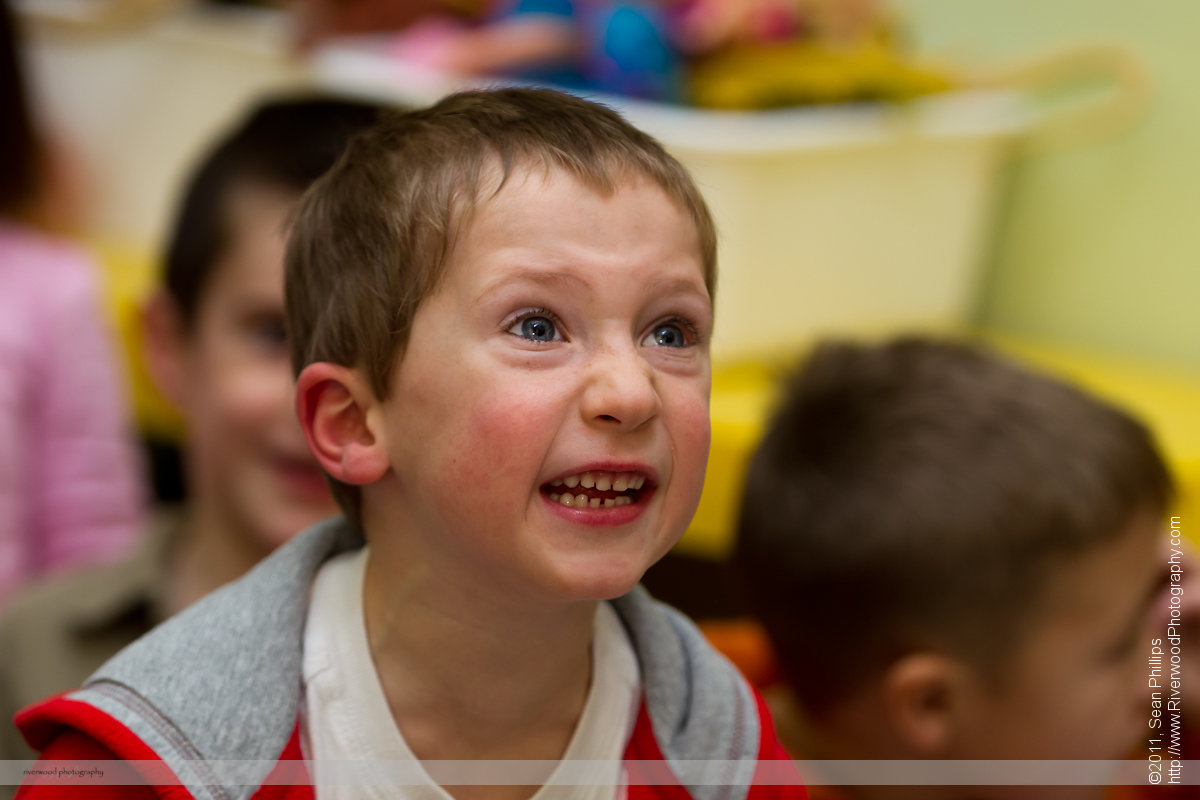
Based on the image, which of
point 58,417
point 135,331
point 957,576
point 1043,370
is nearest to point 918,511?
point 957,576

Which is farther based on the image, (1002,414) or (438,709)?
(1002,414)

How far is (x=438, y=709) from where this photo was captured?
1.33 ft

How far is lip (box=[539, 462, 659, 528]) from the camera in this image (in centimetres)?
35

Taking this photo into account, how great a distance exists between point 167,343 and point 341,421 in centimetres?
55

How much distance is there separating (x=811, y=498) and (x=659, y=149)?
1.19ft

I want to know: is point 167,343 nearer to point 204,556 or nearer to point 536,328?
point 204,556

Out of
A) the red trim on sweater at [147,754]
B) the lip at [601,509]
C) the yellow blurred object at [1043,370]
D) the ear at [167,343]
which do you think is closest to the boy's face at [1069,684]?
the yellow blurred object at [1043,370]

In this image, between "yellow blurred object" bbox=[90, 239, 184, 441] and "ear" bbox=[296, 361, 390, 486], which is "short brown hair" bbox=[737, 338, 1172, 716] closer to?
"ear" bbox=[296, 361, 390, 486]

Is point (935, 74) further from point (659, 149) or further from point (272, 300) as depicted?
point (659, 149)

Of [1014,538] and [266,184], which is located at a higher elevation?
[266,184]

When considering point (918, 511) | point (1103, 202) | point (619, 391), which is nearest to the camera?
point (619, 391)

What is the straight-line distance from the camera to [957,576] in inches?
27.6

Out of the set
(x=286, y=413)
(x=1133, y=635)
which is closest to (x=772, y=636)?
(x=1133, y=635)

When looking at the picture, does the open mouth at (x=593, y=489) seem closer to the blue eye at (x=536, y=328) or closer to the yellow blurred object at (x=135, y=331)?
the blue eye at (x=536, y=328)
